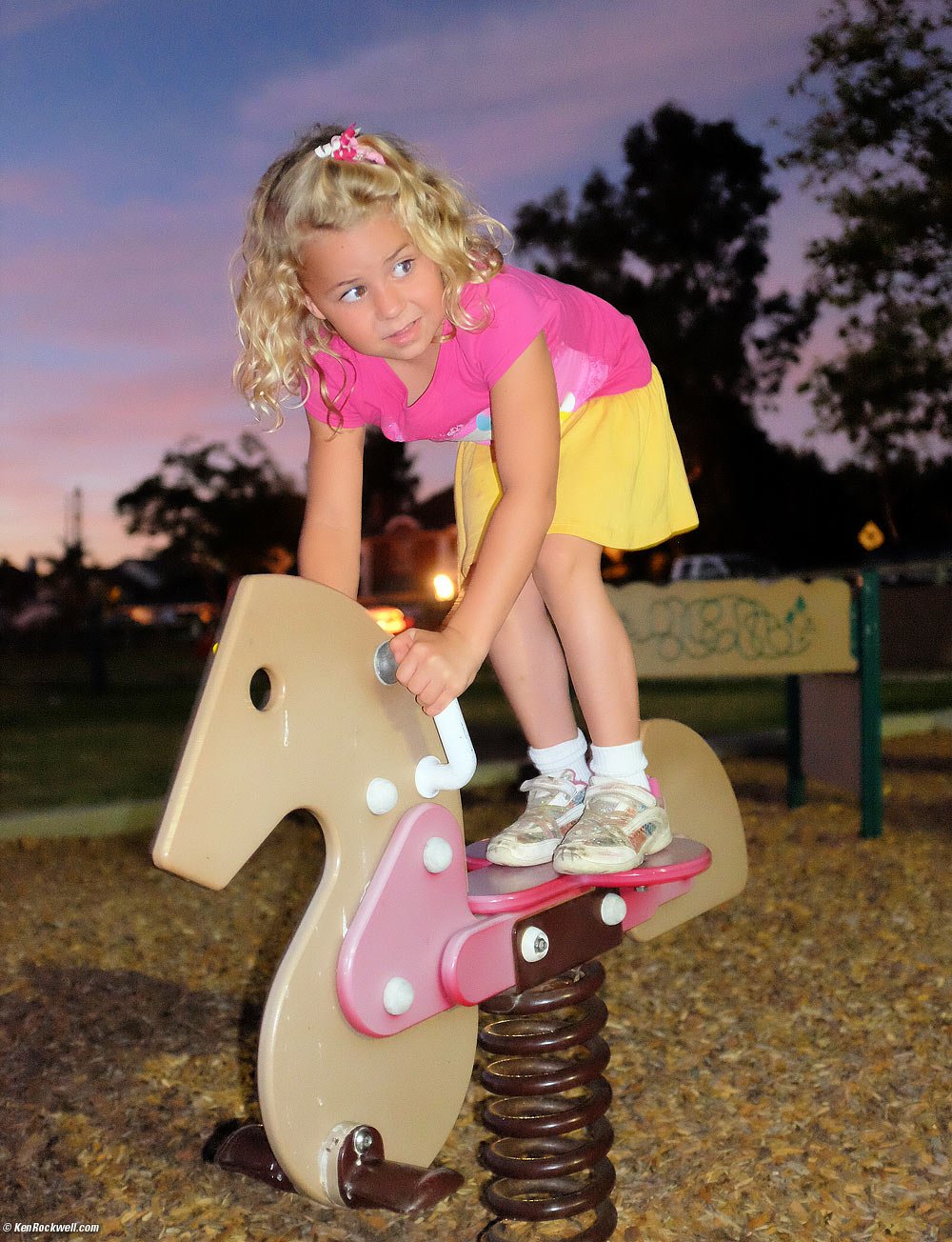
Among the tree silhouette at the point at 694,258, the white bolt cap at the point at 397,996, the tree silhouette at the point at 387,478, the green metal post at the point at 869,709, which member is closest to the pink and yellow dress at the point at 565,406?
the white bolt cap at the point at 397,996

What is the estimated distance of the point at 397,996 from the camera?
1.35 metres

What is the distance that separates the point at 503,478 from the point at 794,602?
3.21m

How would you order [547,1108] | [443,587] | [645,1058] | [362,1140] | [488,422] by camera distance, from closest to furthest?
1. [362,1140]
2. [547,1108]
3. [488,422]
4. [645,1058]
5. [443,587]

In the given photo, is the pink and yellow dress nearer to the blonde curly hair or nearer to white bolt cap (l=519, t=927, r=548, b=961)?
the blonde curly hair

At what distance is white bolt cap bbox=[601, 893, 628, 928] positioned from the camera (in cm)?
166

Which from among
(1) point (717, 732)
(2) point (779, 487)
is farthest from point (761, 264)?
(1) point (717, 732)

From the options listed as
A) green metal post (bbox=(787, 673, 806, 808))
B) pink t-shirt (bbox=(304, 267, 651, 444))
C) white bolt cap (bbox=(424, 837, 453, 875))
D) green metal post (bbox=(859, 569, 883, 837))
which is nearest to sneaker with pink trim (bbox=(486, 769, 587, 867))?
white bolt cap (bbox=(424, 837, 453, 875))

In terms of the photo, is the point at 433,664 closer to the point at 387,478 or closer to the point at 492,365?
the point at 492,365

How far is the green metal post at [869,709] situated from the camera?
4383mm

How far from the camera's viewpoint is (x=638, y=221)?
2047 centimetres

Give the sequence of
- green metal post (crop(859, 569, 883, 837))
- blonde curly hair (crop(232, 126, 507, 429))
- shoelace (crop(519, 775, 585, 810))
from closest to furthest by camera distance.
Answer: blonde curly hair (crop(232, 126, 507, 429))
shoelace (crop(519, 775, 585, 810))
green metal post (crop(859, 569, 883, 837))

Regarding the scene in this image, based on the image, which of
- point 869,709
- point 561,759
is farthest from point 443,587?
point 561,759

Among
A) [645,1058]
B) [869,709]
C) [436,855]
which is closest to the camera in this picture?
[436,855]

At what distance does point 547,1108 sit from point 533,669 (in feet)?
2.04
